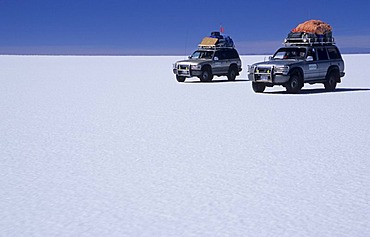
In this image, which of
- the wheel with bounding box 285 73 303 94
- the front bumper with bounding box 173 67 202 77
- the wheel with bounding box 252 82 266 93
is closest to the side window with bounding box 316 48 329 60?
the wheel with bounding box 285 73 303 94

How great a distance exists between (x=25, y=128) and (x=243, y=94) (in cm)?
1121

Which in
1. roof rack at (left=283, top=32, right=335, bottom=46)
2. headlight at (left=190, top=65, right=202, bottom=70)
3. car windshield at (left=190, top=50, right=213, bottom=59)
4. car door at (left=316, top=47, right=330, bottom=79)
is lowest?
car door at (left=316, top=47, right=330, bottom=79)

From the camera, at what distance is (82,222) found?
5.52m

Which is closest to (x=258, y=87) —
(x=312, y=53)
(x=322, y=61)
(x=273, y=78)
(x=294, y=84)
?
(x=294, y=84)

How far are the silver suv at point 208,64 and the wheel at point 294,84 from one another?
7624 mm

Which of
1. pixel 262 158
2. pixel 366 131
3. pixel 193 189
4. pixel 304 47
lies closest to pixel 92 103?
pixel 304 47

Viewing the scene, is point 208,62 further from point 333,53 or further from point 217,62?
point 333,53

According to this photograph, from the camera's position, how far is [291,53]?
22.3m

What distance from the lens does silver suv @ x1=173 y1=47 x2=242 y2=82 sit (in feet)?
94.4

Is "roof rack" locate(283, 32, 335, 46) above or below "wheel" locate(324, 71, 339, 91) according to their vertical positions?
above

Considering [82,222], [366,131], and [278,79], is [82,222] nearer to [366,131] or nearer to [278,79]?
[366,131]

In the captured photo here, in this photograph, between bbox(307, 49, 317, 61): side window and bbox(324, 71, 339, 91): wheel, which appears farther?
bbox(324, 71, 339, 91): wheel

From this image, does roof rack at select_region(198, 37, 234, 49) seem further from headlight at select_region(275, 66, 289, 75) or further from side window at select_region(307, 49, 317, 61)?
headlight at select_region(275, 66, 289, 75)

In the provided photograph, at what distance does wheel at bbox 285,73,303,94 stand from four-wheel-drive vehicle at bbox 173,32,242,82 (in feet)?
25.0
